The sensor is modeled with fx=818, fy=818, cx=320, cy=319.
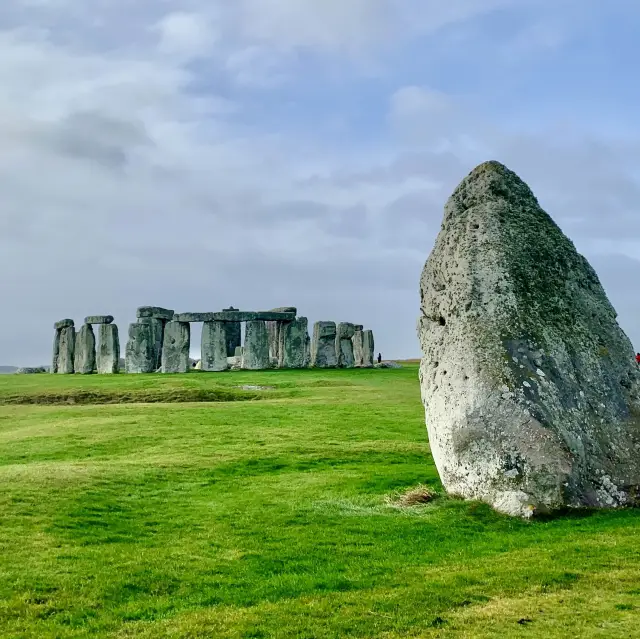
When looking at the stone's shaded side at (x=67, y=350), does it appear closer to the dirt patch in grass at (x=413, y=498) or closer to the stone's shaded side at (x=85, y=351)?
the stone's shaded side at (x=85, y=351)

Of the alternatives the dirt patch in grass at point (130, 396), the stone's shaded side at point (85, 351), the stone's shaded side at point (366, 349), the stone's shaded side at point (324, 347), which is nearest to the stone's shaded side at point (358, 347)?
the stone's shaded side at point (366, 349)

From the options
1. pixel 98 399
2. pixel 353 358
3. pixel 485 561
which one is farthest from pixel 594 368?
pixel 353 358

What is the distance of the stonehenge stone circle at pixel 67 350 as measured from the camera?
49331mm

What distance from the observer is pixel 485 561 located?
8766mm

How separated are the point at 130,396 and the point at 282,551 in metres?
21.9

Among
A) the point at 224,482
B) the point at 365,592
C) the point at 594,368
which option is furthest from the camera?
the point at 224,482

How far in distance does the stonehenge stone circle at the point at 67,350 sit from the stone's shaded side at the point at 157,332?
522cm

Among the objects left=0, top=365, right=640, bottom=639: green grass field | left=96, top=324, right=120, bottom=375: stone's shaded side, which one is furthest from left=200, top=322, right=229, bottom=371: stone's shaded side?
left=0, top=365, right=640, bottom=639: green grass field

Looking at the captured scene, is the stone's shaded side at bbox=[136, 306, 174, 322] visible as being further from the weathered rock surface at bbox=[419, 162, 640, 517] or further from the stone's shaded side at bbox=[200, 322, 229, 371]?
the weathered rock surface at bbox=[419, 162, 640, 517]

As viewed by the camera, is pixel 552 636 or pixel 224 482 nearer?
pixel 552 636

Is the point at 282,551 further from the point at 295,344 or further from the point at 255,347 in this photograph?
the point at 295,344

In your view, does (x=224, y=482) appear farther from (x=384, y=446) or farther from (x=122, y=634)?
(x=122, y=634)

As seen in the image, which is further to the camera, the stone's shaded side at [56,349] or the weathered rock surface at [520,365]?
A: the stone's shaded side at [56,349]

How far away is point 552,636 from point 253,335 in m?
39.3
